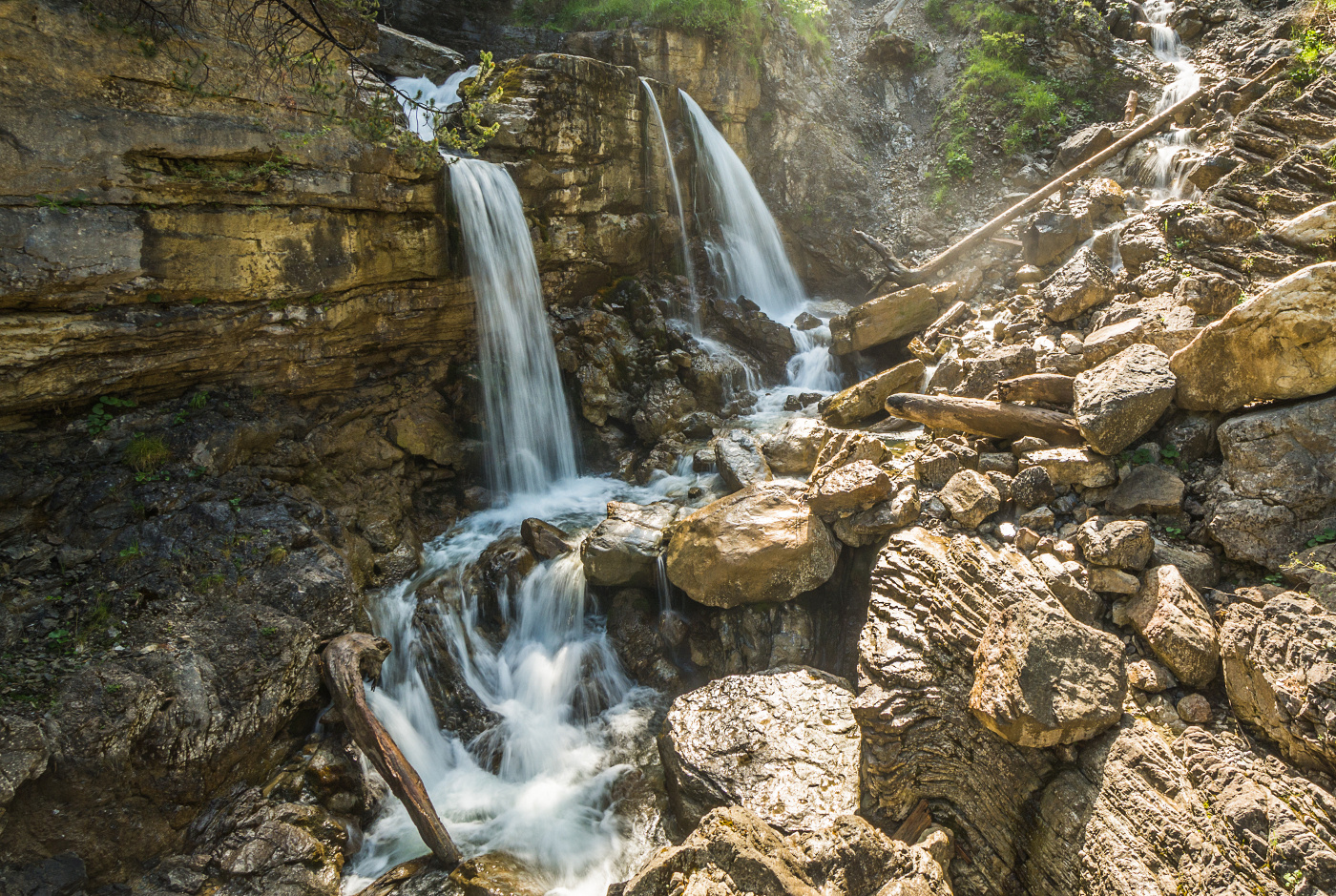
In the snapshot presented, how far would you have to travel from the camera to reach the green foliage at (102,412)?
575 centimetres

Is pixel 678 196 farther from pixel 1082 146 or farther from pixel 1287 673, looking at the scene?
pixel 1287 673

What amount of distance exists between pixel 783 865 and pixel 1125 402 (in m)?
4.46

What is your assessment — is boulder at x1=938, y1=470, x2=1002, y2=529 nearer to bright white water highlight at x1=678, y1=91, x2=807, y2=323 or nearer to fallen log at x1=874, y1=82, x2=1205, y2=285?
fallen log at x1=874, y1=82, x2=1205, y2=285

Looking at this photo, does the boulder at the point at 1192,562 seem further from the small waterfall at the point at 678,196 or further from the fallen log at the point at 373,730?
the small waterfall at the point at 678,196

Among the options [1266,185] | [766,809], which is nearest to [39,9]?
[766,809]

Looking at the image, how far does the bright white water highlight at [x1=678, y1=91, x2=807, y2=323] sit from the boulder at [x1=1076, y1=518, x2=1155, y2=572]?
335 inches

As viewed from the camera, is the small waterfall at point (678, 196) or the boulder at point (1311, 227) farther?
the small waterfall at point (678, 196)

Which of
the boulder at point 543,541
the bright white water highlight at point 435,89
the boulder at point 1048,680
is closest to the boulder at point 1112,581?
the boulder at point 1048,680

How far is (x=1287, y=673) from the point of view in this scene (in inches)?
127

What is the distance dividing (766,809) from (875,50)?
18.2 meters

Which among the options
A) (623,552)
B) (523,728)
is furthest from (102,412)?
(623,552)

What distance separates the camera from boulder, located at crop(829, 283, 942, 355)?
9.88 metres

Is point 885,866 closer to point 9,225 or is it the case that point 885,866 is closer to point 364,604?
point 364,604

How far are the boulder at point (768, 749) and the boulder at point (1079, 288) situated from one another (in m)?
5.44
